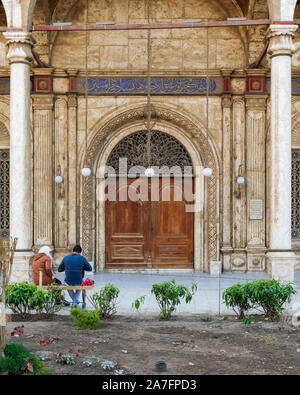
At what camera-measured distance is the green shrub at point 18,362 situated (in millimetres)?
4348

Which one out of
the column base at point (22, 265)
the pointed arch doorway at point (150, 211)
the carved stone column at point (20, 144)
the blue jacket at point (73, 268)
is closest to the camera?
the blue jacket at point (73, 268)

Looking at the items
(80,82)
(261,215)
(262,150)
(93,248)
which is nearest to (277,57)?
(262,150)

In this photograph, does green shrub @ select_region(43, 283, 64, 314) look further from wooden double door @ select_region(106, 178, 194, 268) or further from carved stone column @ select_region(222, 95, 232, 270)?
carved stone column @ select_region(222, 95, 232, 270)

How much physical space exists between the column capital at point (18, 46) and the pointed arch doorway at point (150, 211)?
3673 millimetres

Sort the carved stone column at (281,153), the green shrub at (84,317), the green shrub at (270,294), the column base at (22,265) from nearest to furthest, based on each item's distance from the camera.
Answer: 1. the green shrub at (84,317)
2. the green shrub at (270,294)
3. the carved stone column at (281,153)
4. the column base at (22,265)

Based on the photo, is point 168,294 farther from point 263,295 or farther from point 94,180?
point 94,180

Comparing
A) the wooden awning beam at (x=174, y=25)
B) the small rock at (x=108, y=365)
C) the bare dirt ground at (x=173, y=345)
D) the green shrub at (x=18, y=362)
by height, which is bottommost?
the bare dirt ground at (x=173, y=345)

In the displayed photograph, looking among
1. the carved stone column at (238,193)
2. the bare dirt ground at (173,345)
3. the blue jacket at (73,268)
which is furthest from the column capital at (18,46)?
the carved stone column at (238,193)

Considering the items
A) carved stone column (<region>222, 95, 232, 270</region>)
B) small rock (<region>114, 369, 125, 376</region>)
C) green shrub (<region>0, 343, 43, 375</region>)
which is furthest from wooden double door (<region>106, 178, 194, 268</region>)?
green shrub (<region>0, 343, 43, 375</region>)

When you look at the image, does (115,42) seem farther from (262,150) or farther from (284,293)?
(284,293)

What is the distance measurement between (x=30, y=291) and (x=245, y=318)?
2.98 meters

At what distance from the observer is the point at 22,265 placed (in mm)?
8367

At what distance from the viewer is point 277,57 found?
329 inches

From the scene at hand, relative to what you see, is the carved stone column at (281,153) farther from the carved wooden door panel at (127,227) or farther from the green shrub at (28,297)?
the carved wooden door panel at (127,227)
